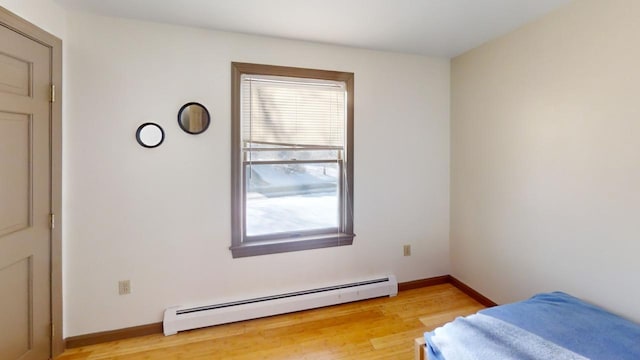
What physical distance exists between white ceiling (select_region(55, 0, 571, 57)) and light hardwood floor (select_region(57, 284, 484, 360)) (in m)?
2.42

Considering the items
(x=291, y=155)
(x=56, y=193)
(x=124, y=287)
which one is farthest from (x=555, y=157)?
(x=56, y=193)

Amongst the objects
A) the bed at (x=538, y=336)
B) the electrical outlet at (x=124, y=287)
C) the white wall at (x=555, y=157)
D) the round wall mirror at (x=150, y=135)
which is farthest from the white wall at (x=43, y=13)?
the white wall at (x=555, y=157)

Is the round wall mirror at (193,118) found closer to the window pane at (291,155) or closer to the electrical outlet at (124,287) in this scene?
the window pane at (291,155)

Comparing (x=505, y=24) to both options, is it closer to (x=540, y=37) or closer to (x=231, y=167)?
(x=540, y=37)

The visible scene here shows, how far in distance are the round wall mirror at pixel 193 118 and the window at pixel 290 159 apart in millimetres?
229

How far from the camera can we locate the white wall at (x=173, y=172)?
214 cm

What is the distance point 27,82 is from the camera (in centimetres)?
178

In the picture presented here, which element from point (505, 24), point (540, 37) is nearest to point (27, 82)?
point (505, 24)

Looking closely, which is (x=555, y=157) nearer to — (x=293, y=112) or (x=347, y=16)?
(x=347, y=16)

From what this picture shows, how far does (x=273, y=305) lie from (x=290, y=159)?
129cm

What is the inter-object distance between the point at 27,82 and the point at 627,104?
357 cm

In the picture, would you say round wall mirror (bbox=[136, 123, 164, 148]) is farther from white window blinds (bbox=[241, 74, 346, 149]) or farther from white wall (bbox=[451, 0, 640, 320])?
white wall (bbox=[451, 0, 640, 320])

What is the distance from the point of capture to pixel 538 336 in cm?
148

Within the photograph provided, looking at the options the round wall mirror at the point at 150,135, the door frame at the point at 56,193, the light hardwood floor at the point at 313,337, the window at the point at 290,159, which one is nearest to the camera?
the door frame at the point at 56,193
